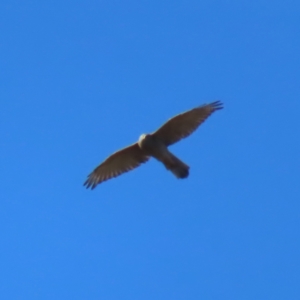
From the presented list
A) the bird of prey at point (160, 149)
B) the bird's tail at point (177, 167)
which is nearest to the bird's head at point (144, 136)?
the bird of prey at point (160, 149)

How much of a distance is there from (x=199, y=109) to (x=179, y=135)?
723 millimetres

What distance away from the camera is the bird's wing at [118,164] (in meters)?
24.2

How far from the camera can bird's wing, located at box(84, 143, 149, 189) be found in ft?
79.3

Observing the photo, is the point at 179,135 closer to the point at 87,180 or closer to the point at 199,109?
the point at 199,109

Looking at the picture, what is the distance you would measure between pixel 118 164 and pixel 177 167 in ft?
5.90

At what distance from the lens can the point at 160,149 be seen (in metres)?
23.4

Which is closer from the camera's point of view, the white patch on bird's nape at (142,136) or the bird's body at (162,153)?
the bird's body at (162,153)

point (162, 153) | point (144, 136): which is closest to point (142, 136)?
point (144, 136)

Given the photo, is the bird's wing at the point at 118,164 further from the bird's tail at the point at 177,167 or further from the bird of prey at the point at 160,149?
the bird's tail at the point at 177,167

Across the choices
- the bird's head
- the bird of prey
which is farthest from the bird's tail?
the bird's head

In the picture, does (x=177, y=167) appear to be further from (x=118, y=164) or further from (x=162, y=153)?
(x=118, y=164)

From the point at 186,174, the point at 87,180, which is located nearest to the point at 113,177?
the point at 87,180

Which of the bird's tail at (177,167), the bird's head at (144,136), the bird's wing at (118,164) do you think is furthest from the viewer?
the bird's wing at (118,164)

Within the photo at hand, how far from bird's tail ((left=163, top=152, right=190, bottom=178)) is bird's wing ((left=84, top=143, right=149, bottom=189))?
1.06m
